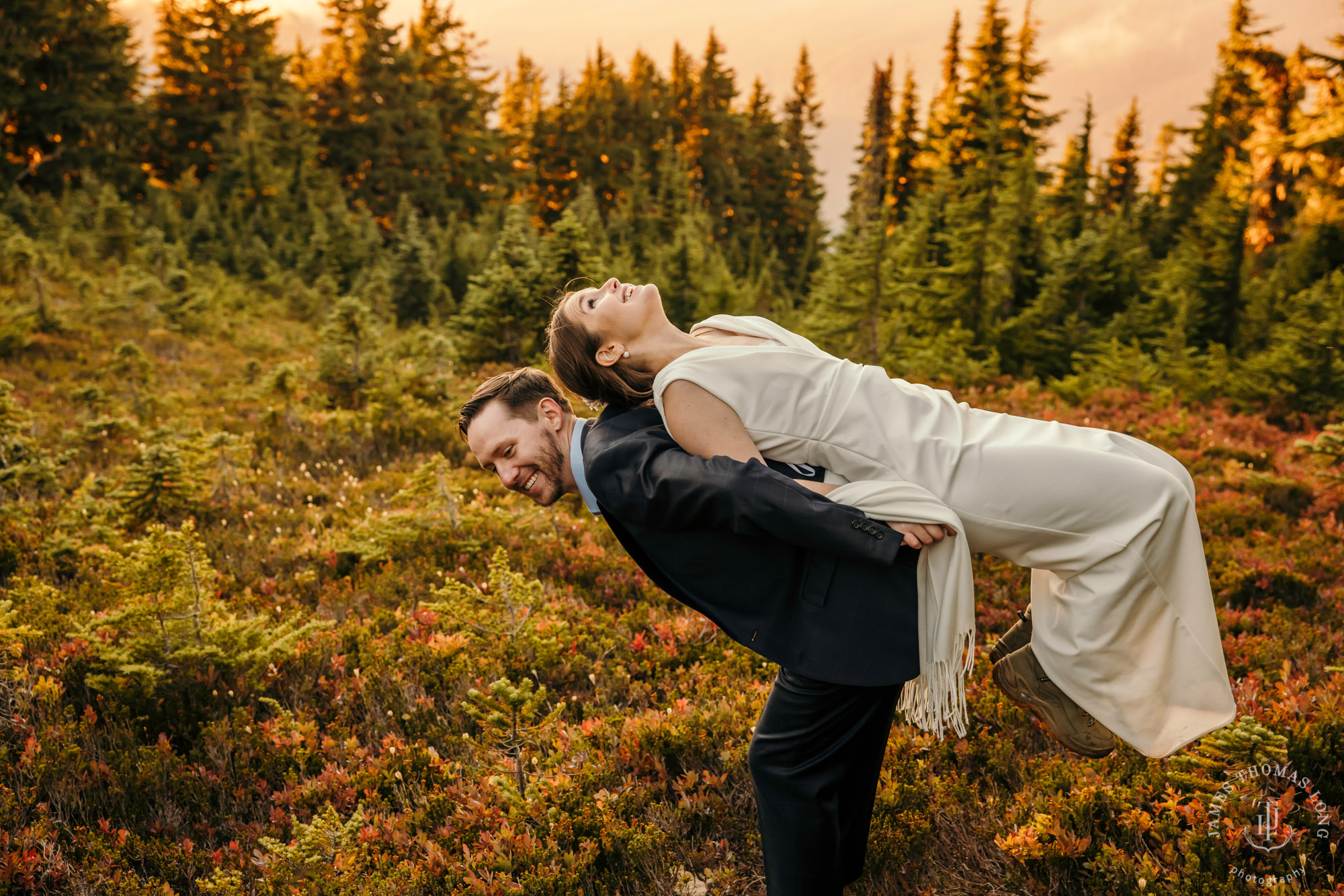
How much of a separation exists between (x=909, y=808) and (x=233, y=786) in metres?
3.65

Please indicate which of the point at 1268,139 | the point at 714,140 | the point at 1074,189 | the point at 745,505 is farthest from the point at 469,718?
the point at 714,140

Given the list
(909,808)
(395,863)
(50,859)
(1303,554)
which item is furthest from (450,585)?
(1303,554)

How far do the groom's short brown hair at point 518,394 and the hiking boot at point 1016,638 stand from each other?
2.06m

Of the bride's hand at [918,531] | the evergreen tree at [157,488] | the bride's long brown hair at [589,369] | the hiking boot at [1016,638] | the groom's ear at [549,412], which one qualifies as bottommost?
the evergreen tree at [157,488]

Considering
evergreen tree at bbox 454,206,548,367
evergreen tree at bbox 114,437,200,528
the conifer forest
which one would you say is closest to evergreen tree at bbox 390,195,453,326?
the conifer forest

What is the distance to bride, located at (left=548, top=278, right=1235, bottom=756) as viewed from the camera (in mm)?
2256

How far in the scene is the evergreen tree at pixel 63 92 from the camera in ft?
75.2

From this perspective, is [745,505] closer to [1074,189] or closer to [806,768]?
[806,768]

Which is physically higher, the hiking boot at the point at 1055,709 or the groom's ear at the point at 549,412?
the groom's ear at the point at 549,412

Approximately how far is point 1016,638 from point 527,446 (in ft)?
7.12

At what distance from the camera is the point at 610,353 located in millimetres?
2725

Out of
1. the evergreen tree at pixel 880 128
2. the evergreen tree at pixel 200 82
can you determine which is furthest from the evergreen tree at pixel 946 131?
the evergreen tree at pixel 200 82

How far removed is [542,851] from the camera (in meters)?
3.34

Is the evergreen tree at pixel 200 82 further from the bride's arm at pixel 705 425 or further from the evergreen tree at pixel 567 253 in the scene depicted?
the bride's arm at pixel 705 425
